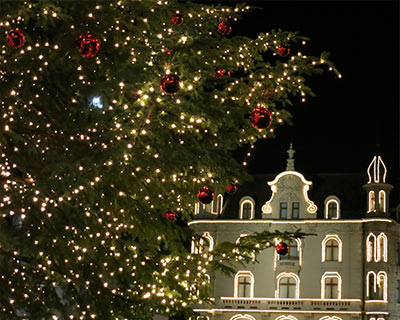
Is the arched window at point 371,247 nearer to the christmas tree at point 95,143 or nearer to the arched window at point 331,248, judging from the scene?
the arched window at point 331,248

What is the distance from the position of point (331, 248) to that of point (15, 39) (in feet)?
118

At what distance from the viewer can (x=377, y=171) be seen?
4234cm

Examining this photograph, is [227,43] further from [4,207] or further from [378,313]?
[378,313]

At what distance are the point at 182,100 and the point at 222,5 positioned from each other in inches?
168

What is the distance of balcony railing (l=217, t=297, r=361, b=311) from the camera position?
1585 inches

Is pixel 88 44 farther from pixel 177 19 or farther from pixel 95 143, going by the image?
pixel 177 19

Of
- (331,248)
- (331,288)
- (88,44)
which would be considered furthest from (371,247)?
(88,44)

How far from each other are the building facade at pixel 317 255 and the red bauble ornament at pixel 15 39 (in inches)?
1341

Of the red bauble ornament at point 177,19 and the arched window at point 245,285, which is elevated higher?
the red bauble ornament at point 177,19

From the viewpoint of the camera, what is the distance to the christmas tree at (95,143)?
830 cm

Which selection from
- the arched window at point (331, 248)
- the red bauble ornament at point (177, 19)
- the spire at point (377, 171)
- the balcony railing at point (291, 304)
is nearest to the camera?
the red bauble ornament at point (177, 19)

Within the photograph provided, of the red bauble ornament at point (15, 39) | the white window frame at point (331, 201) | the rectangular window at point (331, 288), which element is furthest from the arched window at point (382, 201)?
the red bauble ornament at point (15, 39)

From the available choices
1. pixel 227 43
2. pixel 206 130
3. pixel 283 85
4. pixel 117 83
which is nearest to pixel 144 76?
pixel 117 83

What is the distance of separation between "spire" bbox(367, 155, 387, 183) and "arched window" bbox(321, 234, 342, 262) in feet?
13.4
